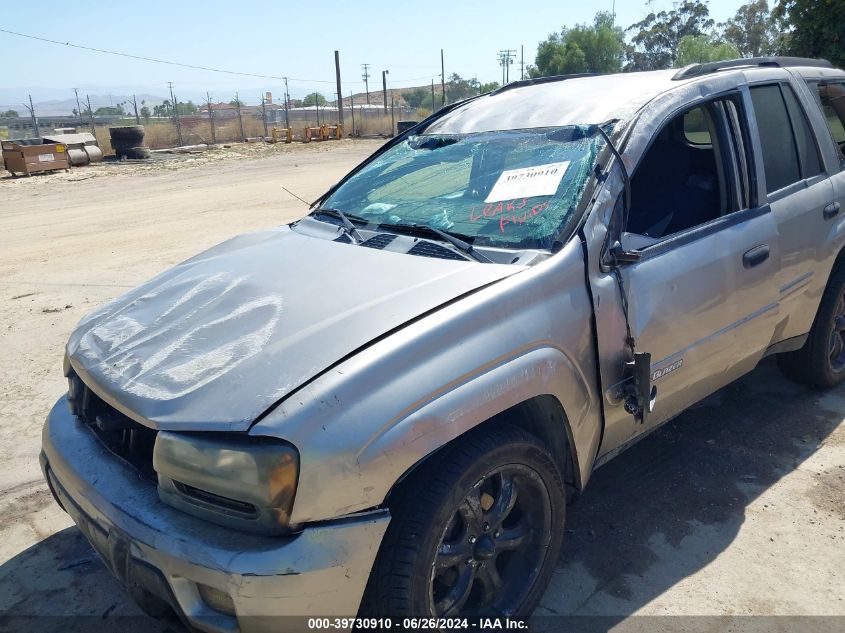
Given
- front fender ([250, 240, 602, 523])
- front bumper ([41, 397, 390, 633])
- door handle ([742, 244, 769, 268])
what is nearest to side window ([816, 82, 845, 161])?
door handle ([742, 244, 769, 268])

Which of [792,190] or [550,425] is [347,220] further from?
[792,190]

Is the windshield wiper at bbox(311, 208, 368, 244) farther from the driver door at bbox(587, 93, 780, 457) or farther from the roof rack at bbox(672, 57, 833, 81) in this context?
the roof rack at bbox(672, 57, 833, 81)

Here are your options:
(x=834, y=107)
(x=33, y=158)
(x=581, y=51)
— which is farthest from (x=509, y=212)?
(x=581, y=51)

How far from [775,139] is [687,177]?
0.45m

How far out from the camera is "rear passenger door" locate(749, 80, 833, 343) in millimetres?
3393

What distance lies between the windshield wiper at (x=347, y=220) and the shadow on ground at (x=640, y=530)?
1.59 meters

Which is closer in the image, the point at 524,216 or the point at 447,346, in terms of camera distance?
the point at 447,346

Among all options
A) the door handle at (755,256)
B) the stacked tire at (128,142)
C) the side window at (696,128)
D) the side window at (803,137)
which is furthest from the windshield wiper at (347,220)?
the stacked tire at (128,142)

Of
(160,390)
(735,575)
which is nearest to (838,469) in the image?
(735,575)

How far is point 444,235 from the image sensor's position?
A: 2742 mm

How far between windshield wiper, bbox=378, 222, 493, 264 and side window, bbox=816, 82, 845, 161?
102 inches

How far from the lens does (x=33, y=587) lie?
2812mm

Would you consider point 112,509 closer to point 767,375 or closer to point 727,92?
point 727,92

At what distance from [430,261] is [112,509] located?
1.34m
